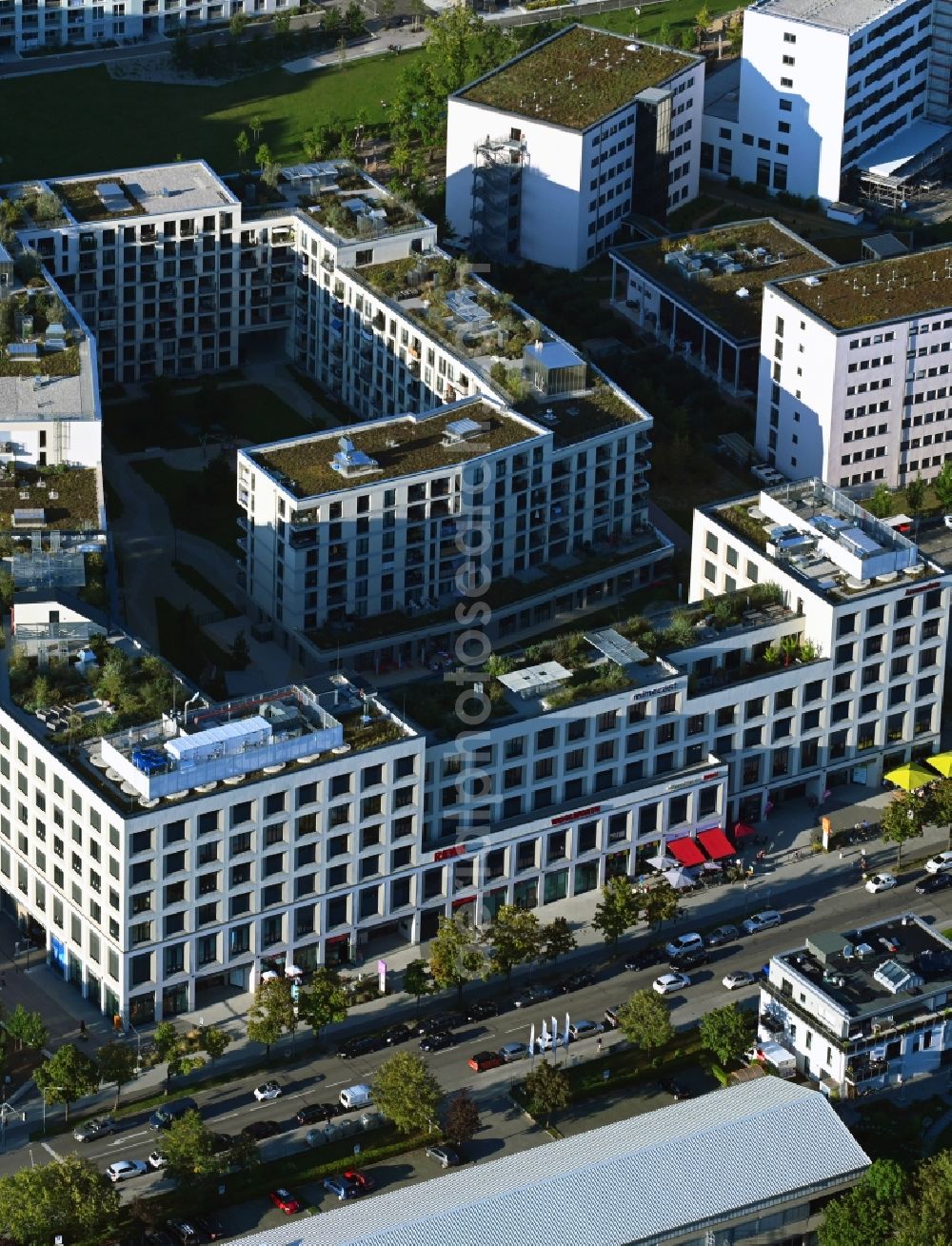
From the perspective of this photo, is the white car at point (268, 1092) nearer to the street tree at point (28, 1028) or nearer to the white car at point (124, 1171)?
the white car at point (124, 1171)

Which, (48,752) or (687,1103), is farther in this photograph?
(48,752)

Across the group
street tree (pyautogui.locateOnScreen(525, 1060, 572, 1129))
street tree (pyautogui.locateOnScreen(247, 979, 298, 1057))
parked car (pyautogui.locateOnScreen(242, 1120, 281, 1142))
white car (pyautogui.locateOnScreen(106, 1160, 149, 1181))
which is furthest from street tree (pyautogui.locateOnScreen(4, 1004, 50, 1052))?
street tree (pyautogui.locateOnScreen(525, 1060, 572, 1129))

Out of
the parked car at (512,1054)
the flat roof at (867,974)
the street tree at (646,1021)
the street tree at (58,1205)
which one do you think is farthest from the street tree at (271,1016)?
the flat roof at (867,974)

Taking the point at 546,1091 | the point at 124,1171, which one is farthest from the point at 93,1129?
the point at 546,1091

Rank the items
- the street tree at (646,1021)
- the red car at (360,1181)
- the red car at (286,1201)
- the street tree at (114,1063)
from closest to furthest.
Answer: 1. the red car at (286,1201)
2. the red car at (360,1181)
3. the street tree at (114,1063)
4. the street tree at (646,1021)

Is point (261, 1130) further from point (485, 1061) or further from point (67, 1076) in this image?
point (485, 1061)

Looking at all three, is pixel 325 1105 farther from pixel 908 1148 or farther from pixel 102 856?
pixel 908 1148

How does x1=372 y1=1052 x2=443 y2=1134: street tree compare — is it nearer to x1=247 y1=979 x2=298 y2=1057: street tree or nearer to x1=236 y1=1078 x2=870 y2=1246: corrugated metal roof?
x1=236 y1=1078 x2=870 y2=1246: corrugated metal roof

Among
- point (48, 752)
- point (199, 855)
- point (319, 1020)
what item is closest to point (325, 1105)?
point (319, 1020)
